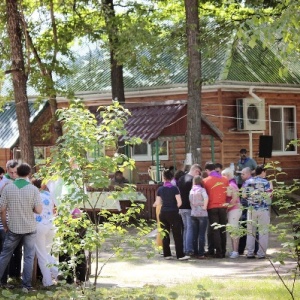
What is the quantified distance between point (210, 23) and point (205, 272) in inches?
484

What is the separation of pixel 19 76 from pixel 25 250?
11329mm

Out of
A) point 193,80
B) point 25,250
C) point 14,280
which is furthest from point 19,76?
point 25,250

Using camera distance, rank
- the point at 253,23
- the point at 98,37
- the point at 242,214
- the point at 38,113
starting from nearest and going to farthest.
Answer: the point at 253,23, the point at 242,214, the point at 98,37, the point at 38,113

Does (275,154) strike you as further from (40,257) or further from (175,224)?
(40,257)

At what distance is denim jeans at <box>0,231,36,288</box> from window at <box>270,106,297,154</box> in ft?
66.9

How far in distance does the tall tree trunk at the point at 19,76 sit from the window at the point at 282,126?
1147 cm

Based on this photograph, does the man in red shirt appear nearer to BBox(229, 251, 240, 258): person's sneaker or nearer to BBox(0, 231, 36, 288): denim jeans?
BBox(229, 251, 240, 258): person's sneaker

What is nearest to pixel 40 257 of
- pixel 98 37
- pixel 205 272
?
pixel 205 272

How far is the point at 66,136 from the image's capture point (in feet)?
34.8

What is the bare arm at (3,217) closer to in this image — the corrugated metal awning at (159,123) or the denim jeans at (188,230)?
the denim jeans at (188,230)

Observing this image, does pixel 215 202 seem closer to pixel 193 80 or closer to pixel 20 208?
pixel 20 208

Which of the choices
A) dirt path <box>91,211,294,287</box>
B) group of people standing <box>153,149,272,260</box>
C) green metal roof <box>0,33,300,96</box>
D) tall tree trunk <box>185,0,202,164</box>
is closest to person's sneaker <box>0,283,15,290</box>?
dirt path <box>91,211,294,287</box>

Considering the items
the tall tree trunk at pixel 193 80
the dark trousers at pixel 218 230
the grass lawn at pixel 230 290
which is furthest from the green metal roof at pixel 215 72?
the grass lawn at pixel 230 290

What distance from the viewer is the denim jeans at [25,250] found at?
43.1ft
